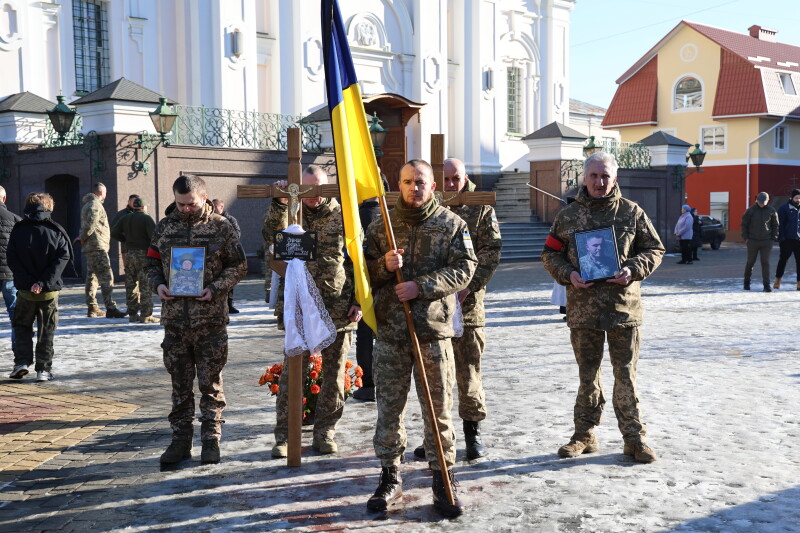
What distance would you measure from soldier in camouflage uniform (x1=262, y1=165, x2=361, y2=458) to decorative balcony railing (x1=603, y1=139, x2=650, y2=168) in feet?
80.6

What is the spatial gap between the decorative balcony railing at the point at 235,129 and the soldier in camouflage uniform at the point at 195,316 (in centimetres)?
1388

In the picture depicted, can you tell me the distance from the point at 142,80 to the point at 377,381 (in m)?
19.8

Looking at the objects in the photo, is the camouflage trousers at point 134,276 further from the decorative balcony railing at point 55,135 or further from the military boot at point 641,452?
the military boot at point 641,452

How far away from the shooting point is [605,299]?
6.05 m

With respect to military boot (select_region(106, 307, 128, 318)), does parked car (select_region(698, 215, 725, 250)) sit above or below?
above

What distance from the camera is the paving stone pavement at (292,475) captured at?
16.4 feet

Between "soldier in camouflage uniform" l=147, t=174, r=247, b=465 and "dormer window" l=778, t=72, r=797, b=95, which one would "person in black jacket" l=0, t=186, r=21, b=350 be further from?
"dormer window" l=778, t=72, r=797, b=95

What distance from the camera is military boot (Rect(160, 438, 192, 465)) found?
601 cm

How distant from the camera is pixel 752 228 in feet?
57.4

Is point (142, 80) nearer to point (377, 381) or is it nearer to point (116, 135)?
point (116, 135)

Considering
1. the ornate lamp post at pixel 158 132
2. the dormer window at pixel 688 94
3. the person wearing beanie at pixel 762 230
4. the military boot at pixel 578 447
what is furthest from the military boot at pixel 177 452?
the dormer window at pixel 688 94

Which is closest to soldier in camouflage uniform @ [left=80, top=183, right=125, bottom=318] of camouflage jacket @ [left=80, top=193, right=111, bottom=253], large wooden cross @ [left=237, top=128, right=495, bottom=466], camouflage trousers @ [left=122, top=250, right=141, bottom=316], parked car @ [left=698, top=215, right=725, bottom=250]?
camouflage jacket @ [left=80, top=193, right=111, bottom=253]

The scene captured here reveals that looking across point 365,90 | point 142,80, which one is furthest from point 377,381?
point 365,90

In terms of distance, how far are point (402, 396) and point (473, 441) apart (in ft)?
3.48
